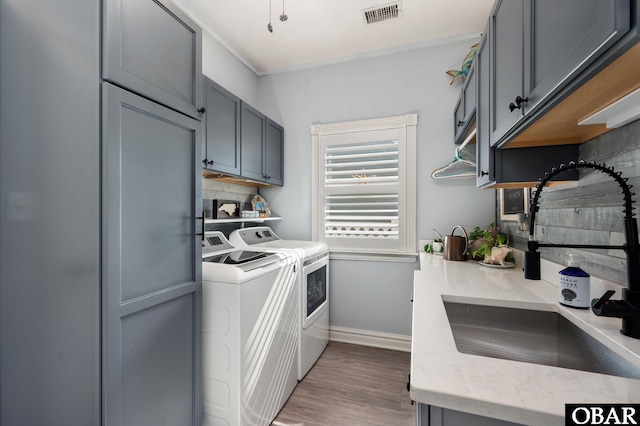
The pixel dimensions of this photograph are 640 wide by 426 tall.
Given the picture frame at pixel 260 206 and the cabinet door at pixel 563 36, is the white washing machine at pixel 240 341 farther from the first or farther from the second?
the cabinet door at pixel 563 36

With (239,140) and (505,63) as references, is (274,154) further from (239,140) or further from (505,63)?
(505,63)

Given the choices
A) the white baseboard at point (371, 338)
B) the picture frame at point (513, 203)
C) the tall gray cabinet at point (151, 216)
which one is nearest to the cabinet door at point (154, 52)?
the tall gray cabinet at point (151, 216)

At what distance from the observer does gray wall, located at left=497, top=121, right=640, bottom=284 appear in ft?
3.31

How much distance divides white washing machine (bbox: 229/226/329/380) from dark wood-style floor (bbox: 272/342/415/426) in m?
0.15

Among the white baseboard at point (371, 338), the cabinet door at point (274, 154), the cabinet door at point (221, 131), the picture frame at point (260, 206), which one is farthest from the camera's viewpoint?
the picture frame at point (260, 206)

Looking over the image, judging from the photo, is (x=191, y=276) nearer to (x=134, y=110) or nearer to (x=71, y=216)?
(x=71, y=216)

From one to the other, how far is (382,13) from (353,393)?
9.68 ft

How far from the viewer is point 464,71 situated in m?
2.50

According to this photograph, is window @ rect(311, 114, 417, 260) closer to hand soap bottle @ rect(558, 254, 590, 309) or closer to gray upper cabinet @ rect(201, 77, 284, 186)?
gray upper cabinet @ rect(201, 77, 284, 186)

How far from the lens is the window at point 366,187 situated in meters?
2.78

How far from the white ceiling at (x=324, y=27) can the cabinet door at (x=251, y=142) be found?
0.70 meters

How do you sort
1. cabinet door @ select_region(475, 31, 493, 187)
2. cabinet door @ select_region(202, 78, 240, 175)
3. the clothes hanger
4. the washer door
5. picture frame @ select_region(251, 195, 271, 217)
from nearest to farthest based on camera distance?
cabinet door @ select_region(475, 31, 493, 187), cabinet door @ select_region(202, 78, 240, 175), the clothes hanger, the washer door, picture frame @ select_region(251, 195, 271, 217)

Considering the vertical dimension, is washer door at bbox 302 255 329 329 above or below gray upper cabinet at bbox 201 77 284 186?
below

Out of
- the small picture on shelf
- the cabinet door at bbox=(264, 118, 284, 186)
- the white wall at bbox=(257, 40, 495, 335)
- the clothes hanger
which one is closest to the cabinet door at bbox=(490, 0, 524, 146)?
the clothes hanger
